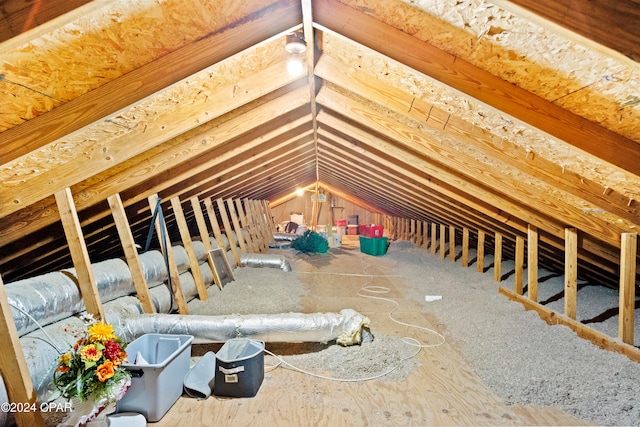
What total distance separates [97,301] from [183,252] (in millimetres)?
1821

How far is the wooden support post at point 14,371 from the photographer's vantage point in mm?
1568

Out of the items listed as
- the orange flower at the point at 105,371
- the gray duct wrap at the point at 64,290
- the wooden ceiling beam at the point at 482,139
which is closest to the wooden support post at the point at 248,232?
the gray duct wrap at the point at 64,290

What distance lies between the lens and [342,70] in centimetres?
212

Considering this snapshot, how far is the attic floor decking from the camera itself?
5.94 ft

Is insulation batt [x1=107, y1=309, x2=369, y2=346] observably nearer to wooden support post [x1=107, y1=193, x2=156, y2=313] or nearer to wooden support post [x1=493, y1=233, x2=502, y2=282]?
wooden support post [x1=107, y1=193, x2=156, y2=313]

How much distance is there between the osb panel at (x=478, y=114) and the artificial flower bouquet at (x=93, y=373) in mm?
2028

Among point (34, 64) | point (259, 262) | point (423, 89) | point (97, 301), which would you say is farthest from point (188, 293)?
point (423, 89)

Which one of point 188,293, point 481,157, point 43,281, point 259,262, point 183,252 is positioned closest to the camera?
point 43,281

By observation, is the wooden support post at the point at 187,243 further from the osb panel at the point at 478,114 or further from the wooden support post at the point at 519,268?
the wooden support post at the point at 519,268

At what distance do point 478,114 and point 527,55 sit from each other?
2.09 ft

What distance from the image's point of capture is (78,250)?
2.14 meters

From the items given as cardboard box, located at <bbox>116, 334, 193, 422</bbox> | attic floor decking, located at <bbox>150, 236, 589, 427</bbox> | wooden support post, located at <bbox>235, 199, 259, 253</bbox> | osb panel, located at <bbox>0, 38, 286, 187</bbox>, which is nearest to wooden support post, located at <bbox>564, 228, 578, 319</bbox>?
attic floor decking, located at <bbox>150, 236, 589, 427</bbox>

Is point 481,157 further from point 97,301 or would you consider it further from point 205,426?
point 97,301

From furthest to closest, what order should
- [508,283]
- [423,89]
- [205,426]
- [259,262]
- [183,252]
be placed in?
[259,262], [508,283], [183,252], [423,89], [205,426]
